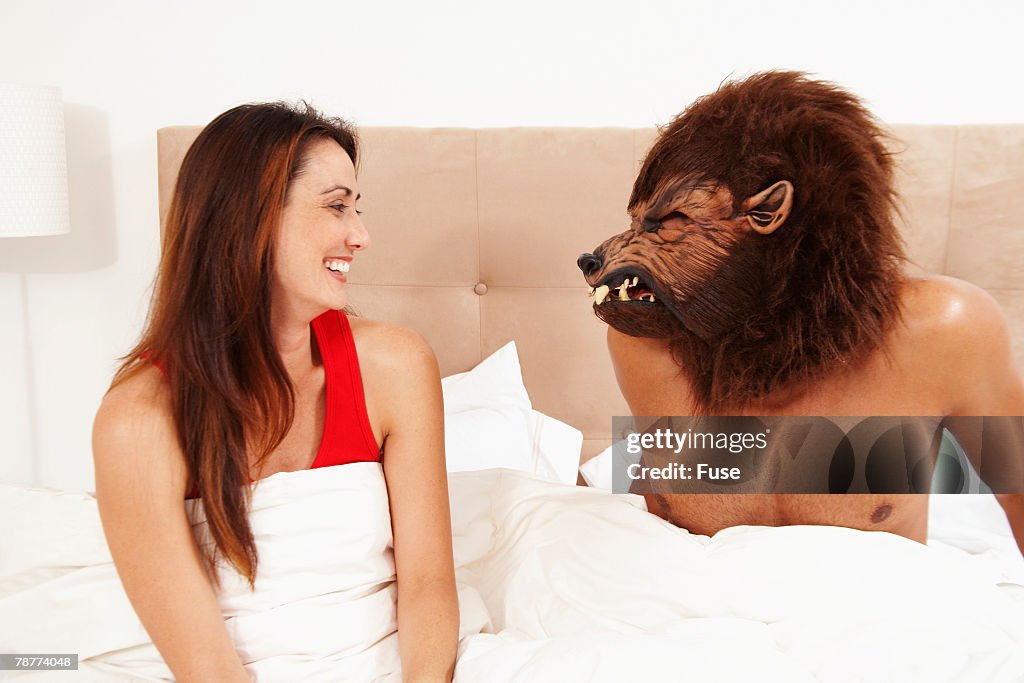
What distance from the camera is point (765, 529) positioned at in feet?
2.84

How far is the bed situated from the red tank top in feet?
0.08

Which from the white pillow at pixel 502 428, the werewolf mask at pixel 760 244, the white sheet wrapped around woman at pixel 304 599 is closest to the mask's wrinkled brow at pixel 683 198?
the werewolf mask at pixel 760 244

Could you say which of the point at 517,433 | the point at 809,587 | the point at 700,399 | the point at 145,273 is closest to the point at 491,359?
the point at 517,433

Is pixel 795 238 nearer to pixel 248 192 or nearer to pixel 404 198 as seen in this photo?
pixel 248 192

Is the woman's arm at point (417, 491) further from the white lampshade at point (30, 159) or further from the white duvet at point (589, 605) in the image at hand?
the white lampshade at point (30, 159)

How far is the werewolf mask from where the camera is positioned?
2.43ft

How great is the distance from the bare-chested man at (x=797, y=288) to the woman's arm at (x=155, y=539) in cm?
47

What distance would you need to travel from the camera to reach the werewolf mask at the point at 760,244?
74 centimetres

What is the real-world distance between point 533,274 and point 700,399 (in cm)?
53

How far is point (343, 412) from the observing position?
0.92 metres

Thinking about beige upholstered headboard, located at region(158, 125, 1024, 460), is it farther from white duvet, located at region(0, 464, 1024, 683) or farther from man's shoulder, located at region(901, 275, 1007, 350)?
man's shoulder, located at region(901, 275, 1007, 350)

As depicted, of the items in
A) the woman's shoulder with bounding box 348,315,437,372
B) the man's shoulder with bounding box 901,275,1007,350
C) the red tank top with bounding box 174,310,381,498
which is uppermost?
the man's shoulder with bounding box 901,275,1007,350

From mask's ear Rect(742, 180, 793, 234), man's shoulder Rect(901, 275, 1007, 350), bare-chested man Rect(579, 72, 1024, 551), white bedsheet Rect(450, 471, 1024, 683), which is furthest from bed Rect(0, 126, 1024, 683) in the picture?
mask's ear Rect(742, 180, 793, 234)

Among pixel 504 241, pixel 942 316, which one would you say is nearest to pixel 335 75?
pixel 504 241
